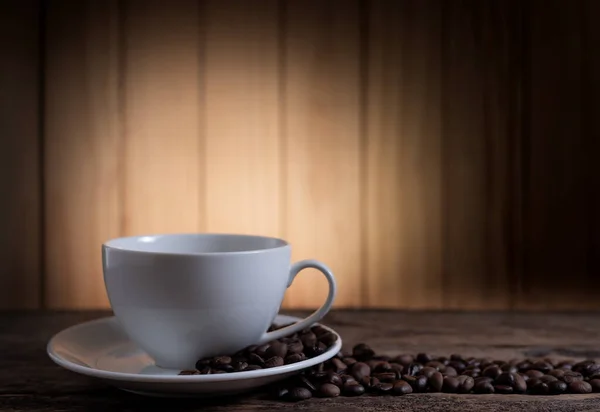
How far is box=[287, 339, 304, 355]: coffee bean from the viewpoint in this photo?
0.63 m

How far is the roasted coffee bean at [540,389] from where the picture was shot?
64cm

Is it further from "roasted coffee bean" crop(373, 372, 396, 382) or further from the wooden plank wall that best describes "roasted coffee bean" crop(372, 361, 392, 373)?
the wooden plank wall

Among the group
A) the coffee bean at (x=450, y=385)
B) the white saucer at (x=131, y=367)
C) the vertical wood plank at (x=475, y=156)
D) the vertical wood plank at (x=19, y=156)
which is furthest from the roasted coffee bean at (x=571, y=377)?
the vertical wood plank at (x=19, y=156)

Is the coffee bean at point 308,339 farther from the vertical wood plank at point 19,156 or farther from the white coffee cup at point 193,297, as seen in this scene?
the vertical wood plank at point 19,156

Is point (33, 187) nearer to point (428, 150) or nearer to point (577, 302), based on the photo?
point (428, 150)

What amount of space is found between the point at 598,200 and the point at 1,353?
36.7 inches

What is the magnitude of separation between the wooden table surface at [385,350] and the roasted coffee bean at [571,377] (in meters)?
0.02

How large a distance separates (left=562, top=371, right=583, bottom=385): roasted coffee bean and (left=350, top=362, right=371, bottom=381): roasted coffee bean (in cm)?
18

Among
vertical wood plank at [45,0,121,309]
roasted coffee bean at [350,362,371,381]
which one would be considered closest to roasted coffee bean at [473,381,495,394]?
roasted coffee bean at [350,362,371,381]

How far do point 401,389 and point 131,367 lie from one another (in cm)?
25

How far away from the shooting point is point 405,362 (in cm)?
73

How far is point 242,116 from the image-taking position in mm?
1150

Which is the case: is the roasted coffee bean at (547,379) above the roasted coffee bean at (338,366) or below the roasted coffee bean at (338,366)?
below

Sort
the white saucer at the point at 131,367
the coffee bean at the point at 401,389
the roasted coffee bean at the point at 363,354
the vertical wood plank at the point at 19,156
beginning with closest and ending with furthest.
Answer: the white saucer at the point at 131,367, the coffee bean at the point at 401,389, the roasted coffee bean at the point at 363,354, the vertical wood plank at the point at 19,156
